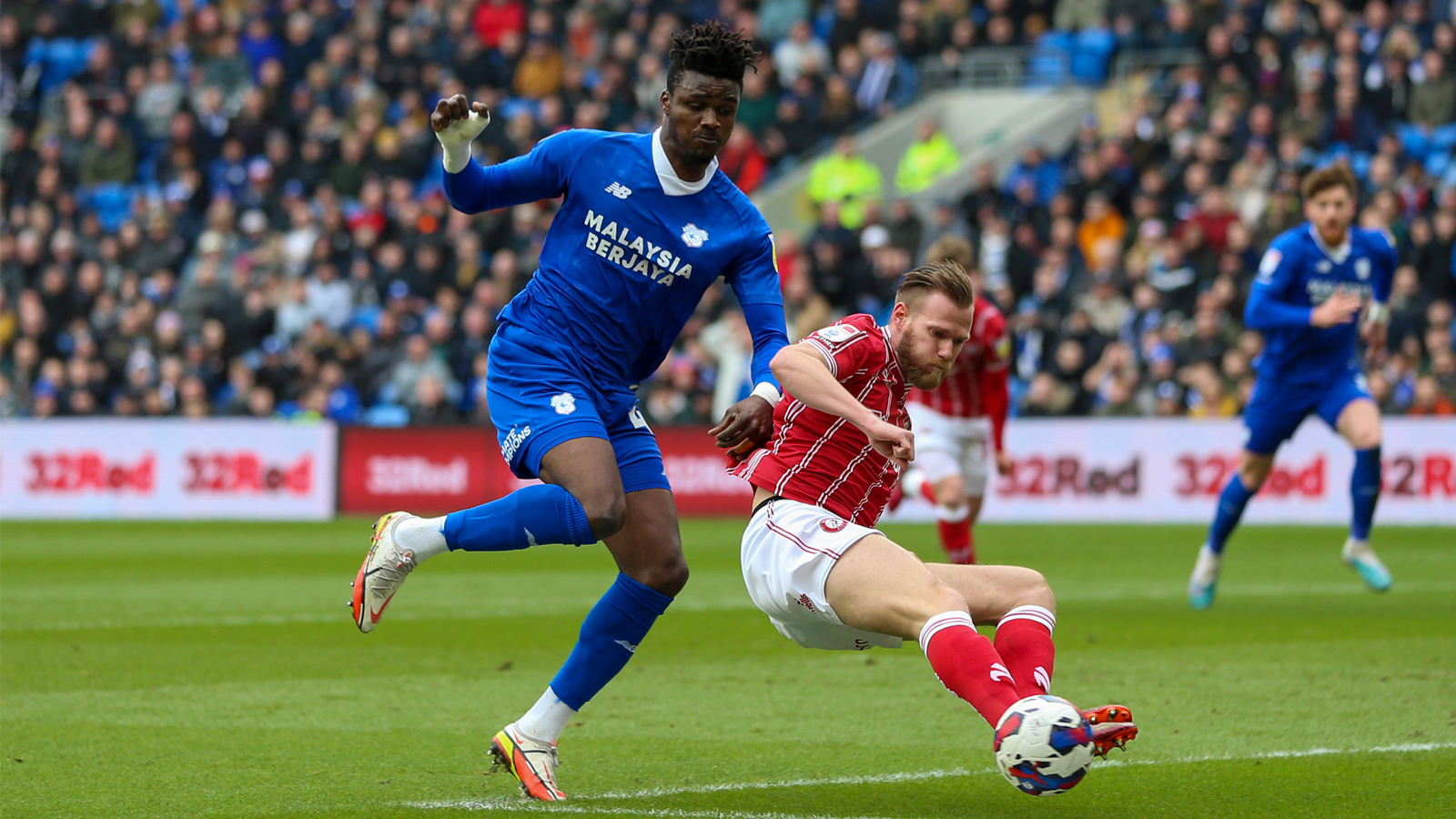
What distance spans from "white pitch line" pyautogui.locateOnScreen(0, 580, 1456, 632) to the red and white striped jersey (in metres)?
5.73

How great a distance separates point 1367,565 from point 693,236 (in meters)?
6.35

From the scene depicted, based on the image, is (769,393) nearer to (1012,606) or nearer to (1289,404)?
(1012,606)

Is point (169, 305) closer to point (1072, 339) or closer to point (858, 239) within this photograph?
point (858, 239)

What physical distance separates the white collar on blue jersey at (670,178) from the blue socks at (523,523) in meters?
1.10

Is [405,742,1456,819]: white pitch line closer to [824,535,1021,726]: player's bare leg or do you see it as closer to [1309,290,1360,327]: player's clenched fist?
[824,535,1021,726]: player's bare leg

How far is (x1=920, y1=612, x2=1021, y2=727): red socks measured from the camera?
464 cm

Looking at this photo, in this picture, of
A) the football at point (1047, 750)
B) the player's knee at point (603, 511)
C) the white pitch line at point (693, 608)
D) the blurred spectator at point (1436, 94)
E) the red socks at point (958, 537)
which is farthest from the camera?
the blurred spectator at point (1436, 94)

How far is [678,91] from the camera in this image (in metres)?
5.86

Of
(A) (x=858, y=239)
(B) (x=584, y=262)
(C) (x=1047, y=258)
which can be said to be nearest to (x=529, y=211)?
(A) (x=858, y=239)

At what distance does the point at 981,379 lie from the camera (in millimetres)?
11438

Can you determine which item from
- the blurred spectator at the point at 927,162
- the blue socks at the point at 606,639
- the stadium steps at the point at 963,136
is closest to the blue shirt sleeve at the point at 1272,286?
the blue socks at the point at 606,639

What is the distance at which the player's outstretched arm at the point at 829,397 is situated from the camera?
488cm

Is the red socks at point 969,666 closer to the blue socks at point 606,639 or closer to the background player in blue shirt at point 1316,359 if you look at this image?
the blue socks at point 606,639

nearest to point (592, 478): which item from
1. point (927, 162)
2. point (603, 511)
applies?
point (603, 511)
